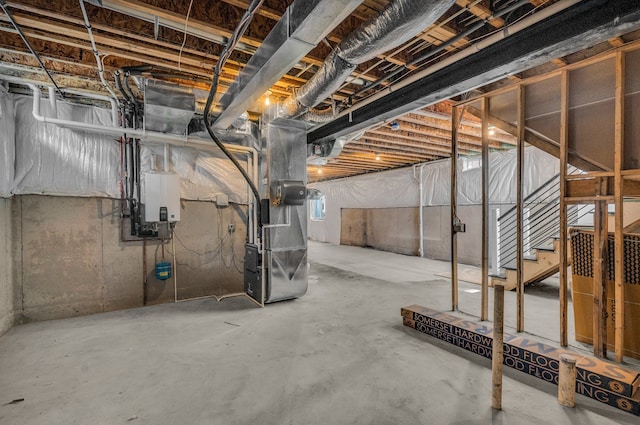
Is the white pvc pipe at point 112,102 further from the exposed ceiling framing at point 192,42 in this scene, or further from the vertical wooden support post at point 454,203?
the vertical wooden support post at point 454,203

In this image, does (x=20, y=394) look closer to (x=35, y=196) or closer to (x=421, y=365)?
(x=35, y=196)

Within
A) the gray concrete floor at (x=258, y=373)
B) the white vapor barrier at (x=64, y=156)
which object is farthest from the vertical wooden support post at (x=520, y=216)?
the white vapor barrier at (x=64, y=156)

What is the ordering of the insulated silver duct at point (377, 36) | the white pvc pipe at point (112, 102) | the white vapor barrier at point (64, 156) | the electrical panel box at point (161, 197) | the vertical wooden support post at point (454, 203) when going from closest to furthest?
the insulated silver duct at point (377, 36), the white vapor barrier at point (64, 156), the white pvc pipe at point (112, 102), the vertical wooden support post at point (454, 203), the electrical panel box at point (161, 197)

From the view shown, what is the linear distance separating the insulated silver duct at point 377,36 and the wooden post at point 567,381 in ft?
7.27

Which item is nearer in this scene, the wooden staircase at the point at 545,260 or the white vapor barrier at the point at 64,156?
the white vapor barrier at the point at 64,156

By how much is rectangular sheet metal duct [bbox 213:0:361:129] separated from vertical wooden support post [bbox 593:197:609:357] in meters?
2.68

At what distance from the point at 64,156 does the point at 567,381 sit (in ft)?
16.9

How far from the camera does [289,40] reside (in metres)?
1.78

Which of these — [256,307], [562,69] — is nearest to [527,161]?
[562,69]

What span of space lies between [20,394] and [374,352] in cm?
258

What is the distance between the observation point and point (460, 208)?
6.96 metres

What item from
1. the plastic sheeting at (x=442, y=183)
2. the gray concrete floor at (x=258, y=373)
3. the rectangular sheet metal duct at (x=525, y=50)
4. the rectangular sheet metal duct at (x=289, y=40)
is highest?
the rectangular sheet metal duct at (x=525, y=50)

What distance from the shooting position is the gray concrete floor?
180cm

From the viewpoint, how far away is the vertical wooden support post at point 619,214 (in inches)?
91.4
